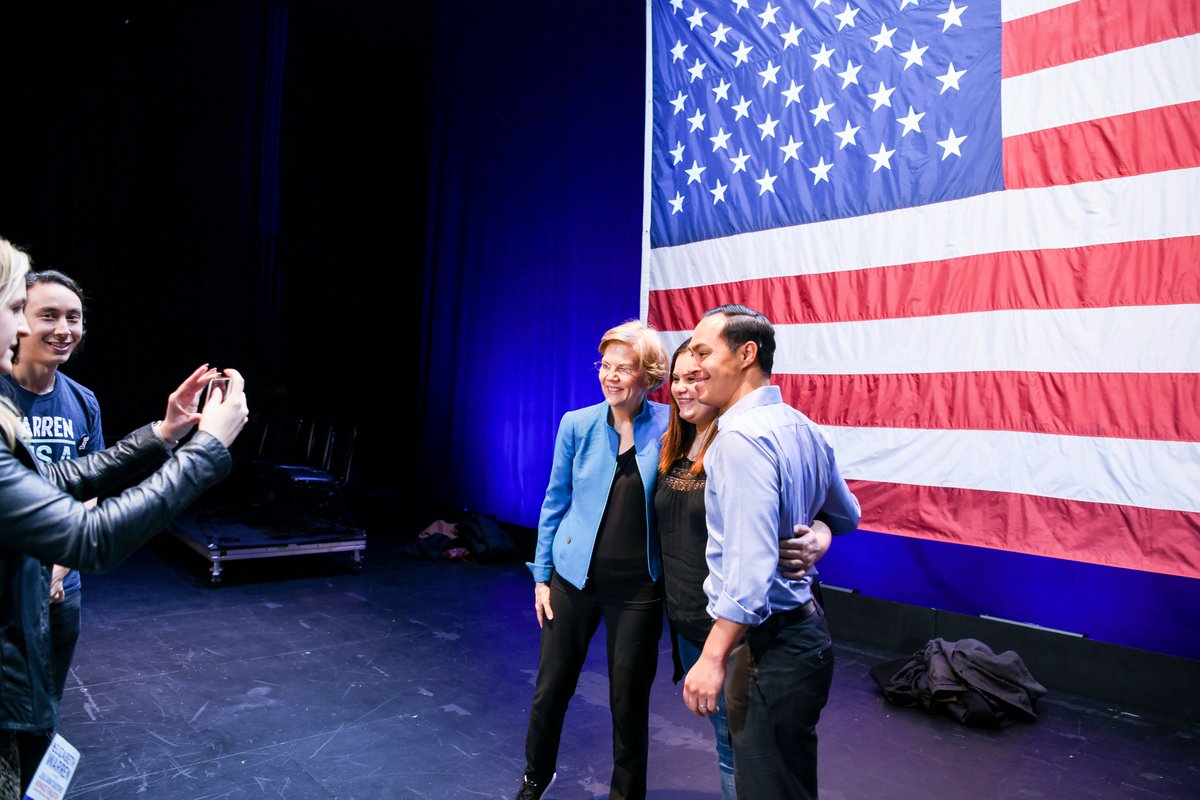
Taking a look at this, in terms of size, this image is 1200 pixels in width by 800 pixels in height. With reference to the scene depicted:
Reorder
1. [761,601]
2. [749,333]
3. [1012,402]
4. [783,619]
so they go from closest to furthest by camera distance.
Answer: [761,601] → [783,619] → [749,333] → [1012,402]

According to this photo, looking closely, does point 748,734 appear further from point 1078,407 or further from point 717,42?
point 717,42

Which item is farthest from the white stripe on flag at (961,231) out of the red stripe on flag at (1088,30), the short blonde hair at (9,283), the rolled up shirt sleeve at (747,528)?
the short blonde hair at (9,283)

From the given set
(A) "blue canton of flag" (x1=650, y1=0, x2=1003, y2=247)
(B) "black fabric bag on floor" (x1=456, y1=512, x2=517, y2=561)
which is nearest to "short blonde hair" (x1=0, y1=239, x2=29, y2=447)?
(A) "blue canton of flag" (x1=650, y1=0, x2=1003, y2=247)

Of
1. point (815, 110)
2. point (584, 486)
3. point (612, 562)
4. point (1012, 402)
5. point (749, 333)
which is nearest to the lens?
point (749, 333)

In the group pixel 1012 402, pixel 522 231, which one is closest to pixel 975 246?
pixel 1012 402

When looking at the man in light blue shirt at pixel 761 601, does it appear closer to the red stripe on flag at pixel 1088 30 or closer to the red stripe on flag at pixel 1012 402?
→ the red stripe on flag at pixel 1012 402

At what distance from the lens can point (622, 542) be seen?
2.07 metres

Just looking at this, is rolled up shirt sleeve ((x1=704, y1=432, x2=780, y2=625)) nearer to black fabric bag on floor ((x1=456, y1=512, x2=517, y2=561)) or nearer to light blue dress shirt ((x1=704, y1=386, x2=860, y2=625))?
light blue dress shirt ((x1=704, y1=386, x2=860, y2=625))

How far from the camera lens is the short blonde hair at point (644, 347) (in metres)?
2.13

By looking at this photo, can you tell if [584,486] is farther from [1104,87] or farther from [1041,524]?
[1104,87]

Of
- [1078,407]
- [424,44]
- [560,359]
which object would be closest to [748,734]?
[1078,407]

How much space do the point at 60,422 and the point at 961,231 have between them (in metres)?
3.49

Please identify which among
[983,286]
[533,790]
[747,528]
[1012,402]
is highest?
[983,286]

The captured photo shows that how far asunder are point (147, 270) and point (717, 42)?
6.67 meters
